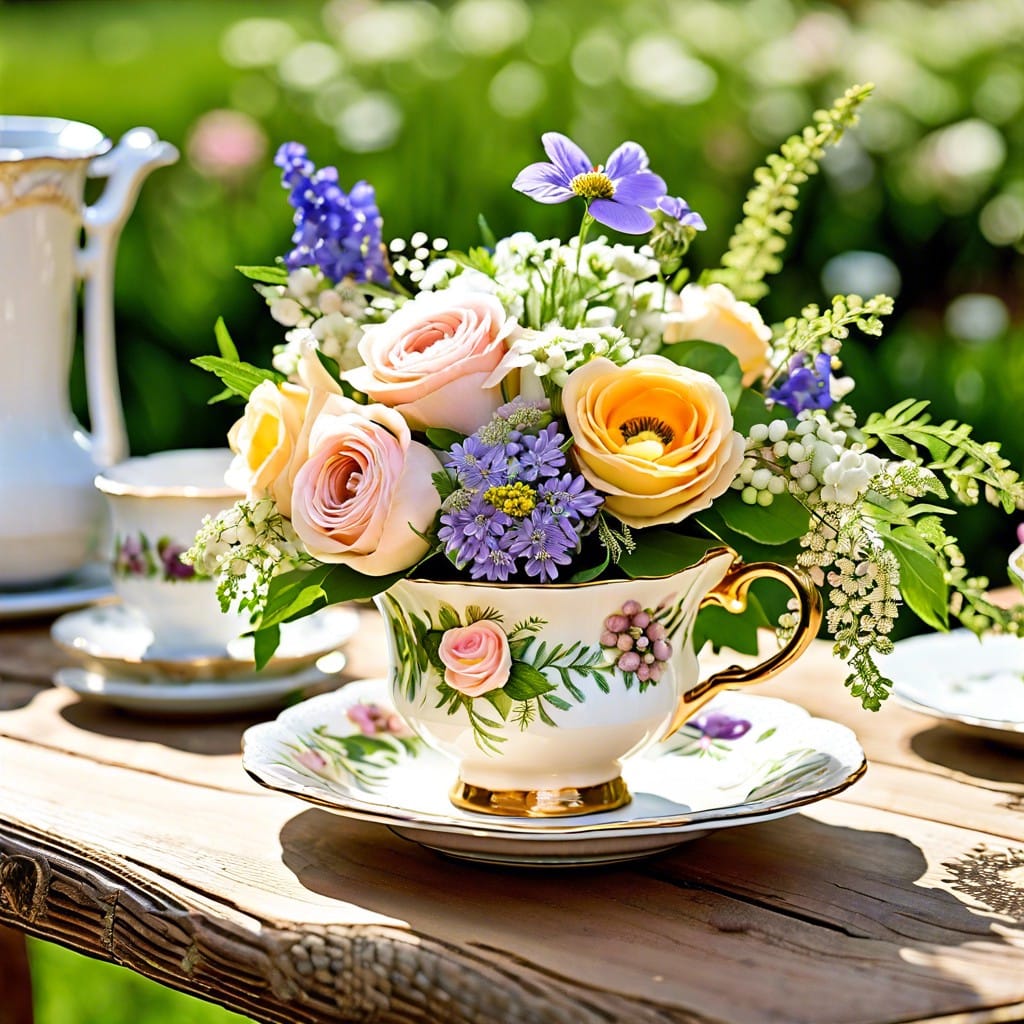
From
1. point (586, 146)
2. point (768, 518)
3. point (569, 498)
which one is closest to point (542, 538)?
point (569, 498)

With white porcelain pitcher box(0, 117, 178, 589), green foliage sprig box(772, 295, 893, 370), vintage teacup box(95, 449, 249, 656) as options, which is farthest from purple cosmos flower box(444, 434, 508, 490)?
white porcelain pitcher box(0, 117, 178, 589)

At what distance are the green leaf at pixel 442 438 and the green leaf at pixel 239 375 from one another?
15 centimetres

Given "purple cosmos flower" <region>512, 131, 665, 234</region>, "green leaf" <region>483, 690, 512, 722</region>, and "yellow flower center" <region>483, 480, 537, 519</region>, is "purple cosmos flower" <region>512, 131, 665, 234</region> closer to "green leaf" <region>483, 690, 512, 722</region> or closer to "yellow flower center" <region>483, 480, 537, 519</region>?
"yellow flower center" <region>483, 480, 537, 519</region>

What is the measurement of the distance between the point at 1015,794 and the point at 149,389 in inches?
72.1

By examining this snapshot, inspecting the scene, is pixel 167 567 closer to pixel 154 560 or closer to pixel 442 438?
pixel 154 560

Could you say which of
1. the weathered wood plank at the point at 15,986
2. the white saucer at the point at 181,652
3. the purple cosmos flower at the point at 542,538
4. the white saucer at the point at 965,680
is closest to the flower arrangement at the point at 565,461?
the purple cosmos flower at the point at 542,538

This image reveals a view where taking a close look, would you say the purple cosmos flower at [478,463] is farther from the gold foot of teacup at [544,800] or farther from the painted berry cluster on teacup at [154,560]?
the painted berry cluster on teacup at [154,560]

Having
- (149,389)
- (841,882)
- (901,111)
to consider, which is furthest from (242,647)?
(901,111)

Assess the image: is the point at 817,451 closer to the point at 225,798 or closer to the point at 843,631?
the point at 843,631

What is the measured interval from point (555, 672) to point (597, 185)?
0.97ft

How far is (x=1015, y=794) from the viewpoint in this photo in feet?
3.91

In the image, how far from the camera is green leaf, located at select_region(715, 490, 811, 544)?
0.98 m

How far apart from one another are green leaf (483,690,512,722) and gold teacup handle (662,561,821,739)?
132 mm

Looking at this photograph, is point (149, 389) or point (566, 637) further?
point (149, 389)
